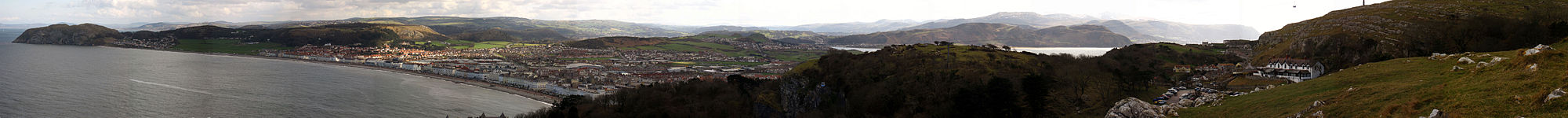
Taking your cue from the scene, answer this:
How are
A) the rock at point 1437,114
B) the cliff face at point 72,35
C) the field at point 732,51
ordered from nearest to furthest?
the rock at point 1437,114
the field at point 732,51
the cliff face at point 72,35

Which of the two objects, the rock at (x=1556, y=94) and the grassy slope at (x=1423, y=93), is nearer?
the rock at (x=1556, y=94)

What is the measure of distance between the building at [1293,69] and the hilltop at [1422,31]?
672mm

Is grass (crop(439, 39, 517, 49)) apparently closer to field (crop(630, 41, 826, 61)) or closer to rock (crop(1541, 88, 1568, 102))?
field (crop(630, 41, 826, 61))

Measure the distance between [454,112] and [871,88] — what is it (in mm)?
24560

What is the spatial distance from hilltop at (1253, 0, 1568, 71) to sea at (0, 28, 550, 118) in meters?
39.3

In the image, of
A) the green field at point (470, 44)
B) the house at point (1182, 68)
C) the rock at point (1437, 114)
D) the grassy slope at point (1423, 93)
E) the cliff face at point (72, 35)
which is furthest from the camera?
the cliff face at point (72, 35)

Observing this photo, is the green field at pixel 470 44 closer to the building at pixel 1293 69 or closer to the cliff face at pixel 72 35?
the cliff face at pixel 72 35

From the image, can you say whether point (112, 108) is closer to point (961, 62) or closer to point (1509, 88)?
point (961, 62)

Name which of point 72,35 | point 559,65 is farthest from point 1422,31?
point 72,35

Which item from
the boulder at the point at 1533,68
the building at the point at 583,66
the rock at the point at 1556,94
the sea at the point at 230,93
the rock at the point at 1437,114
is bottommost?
the sea at the point at 230,93

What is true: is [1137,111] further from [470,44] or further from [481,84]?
[470,44]

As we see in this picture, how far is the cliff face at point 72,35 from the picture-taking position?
14750cm

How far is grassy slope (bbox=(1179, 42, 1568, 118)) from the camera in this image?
1291 cm

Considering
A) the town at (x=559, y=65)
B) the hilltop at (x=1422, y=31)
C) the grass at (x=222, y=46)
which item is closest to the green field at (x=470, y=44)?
the town at (x=559, y=65)
